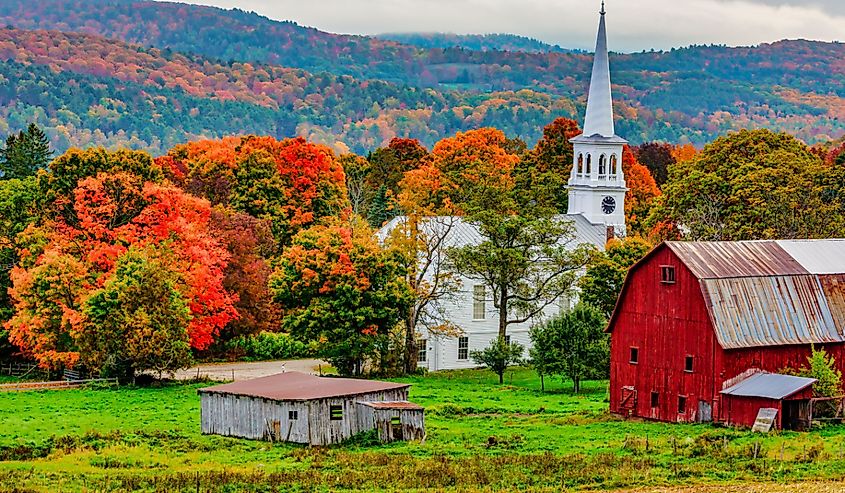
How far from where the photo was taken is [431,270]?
227 ft

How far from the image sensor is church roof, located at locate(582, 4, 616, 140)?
3243 inches

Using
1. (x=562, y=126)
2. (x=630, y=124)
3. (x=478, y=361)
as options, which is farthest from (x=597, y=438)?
(x=630, y=124)

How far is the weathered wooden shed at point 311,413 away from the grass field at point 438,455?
30.5 inches

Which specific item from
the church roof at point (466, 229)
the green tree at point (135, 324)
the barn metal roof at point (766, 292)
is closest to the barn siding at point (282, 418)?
the barn metal roof at point (766, 292)

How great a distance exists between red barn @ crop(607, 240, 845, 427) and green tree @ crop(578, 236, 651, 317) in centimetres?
1542

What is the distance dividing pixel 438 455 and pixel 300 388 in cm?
771

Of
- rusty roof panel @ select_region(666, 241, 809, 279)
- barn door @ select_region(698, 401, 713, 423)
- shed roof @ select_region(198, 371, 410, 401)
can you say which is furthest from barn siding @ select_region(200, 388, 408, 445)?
rusty roof panel @ select_region(666, 241, 809, 279)

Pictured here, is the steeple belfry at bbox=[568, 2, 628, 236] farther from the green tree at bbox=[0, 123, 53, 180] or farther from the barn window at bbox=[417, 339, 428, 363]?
the green tree at bbox=[0, 123, 53, 180]

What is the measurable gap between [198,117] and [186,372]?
444 ft

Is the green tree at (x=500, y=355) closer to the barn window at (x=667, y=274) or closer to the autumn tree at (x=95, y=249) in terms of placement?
the autumn tree at (x=95, y=249)

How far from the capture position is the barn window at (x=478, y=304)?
233 feet

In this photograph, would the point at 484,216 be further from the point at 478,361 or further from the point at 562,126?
the point at 562,126

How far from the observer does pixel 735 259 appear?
4888cm

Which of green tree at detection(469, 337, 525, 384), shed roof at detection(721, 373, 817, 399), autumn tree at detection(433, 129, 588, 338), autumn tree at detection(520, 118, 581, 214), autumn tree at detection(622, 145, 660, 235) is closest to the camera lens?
shed roof at detection(721, 373, 817, 399)
